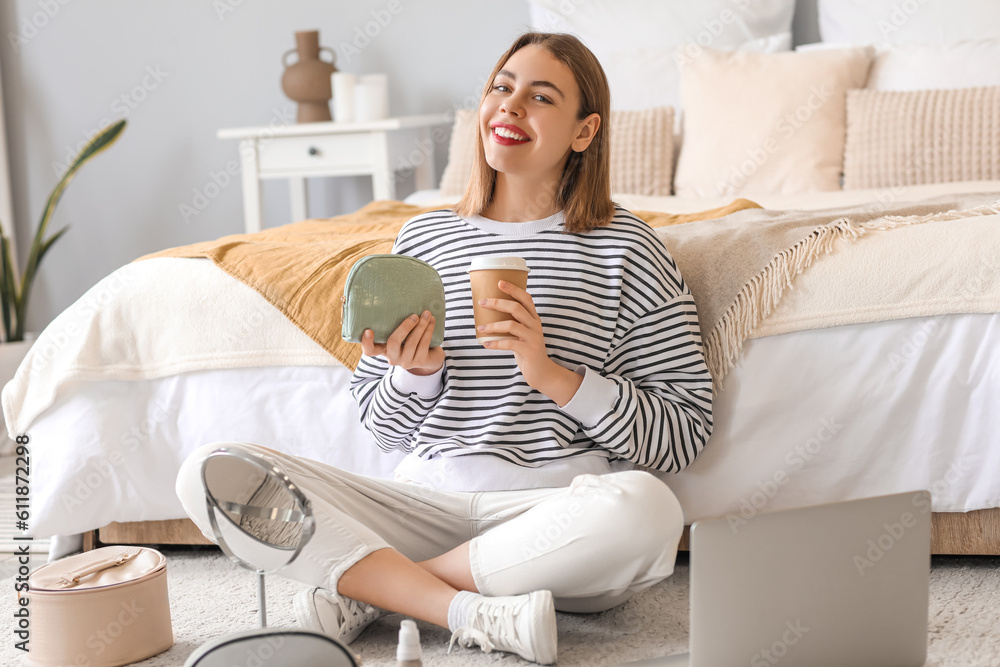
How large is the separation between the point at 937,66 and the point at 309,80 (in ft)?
5.78

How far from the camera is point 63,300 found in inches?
141

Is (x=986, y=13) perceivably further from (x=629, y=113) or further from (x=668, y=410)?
(x=668, y=410)

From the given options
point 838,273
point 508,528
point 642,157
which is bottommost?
point 508,528

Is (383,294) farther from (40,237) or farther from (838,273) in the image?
(40,237)

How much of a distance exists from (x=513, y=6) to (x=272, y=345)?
6.64 feet

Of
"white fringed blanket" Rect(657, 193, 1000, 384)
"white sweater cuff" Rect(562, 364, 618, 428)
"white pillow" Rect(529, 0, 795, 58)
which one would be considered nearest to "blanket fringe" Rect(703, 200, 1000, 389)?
"white fringed blanket" Rect(657, 193, 1000, 384)

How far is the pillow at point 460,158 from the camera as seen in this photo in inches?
101

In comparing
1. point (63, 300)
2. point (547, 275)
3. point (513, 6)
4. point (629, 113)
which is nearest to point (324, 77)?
point (513, 6)

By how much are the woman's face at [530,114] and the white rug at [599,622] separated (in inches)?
23.7

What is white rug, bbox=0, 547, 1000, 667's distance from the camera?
1.18m

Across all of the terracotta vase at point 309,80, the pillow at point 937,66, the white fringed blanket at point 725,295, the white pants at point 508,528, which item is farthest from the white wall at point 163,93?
the white pants at point 508,528

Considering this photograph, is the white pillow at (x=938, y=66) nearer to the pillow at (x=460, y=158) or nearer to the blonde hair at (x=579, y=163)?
the pillow at (x=460, y=158)

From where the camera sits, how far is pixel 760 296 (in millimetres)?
1374

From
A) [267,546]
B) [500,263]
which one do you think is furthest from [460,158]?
[267,546]
